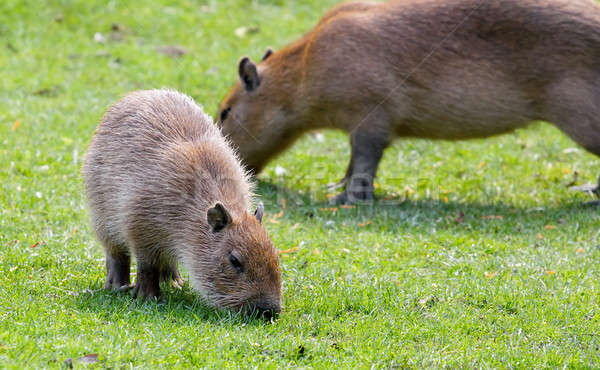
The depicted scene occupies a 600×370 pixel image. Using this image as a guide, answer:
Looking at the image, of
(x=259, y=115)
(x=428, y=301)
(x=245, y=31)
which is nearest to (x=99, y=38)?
(x=245, y=31)

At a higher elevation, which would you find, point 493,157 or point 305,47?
point 305,47

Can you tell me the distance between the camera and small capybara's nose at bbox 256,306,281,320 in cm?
436

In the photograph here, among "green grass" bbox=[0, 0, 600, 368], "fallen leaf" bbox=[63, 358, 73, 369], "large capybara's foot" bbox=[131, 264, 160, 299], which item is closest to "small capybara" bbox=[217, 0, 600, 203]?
"green grass" bbox=[0, 0, 600, 368]

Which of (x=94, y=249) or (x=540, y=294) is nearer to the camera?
(x=540, y=294)

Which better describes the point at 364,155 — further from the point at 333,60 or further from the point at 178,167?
the point at 178,167

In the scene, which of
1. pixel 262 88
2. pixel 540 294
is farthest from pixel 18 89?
pixel 540 294

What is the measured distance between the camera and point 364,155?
7559mm

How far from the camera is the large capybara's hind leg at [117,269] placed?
4.96m

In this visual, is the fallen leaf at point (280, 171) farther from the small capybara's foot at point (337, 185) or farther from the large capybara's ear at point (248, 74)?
the large capybara's ear at point (248, 74)

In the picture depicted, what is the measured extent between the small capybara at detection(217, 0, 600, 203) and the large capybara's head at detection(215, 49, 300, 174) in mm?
78

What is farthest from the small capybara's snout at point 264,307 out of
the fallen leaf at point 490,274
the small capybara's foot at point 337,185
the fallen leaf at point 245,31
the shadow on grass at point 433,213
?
the fallen leaf at point 245,31

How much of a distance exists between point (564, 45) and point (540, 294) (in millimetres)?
3132

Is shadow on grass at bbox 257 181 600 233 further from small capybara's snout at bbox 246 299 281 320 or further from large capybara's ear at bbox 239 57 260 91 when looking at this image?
small capybara's snout at bbox 246 299 281 320

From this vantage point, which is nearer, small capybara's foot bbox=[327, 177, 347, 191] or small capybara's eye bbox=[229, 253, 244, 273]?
small capybara's eye bbox=[229, 253, 244, 273]
